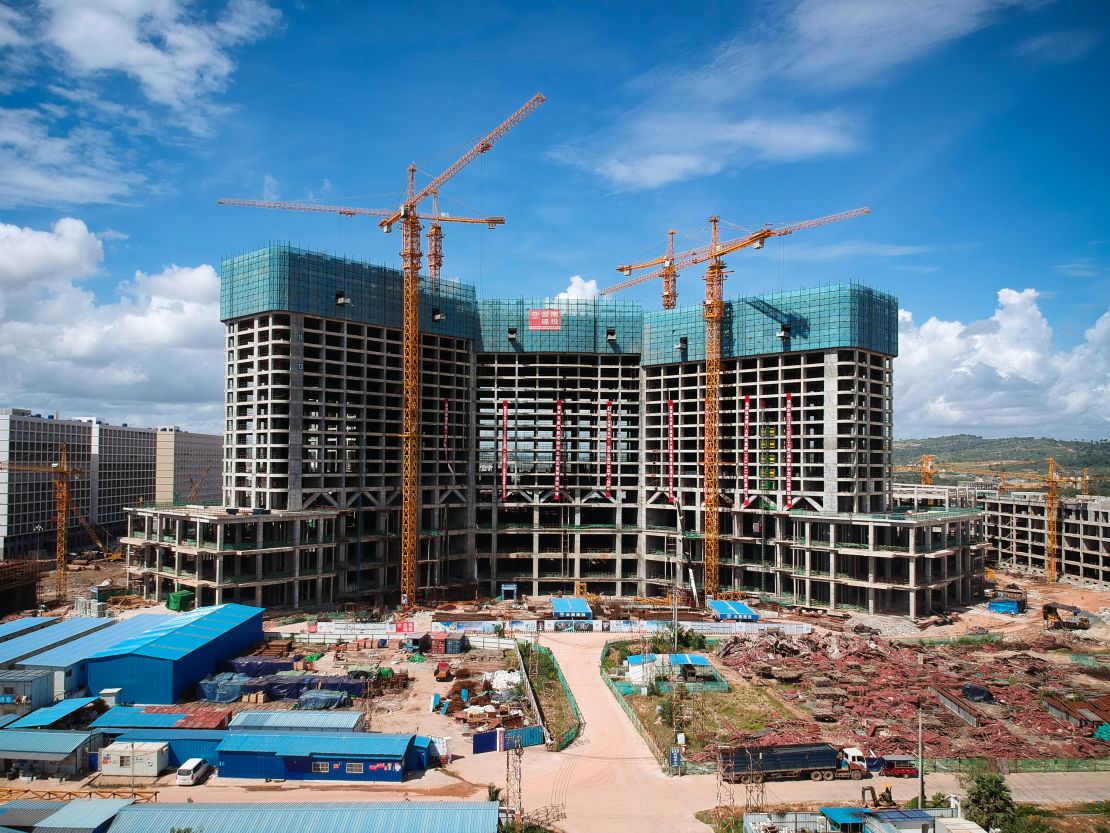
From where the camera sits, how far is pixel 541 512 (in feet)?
406

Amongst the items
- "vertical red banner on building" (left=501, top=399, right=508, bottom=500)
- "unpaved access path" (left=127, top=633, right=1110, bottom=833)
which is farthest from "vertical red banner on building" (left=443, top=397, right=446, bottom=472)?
"unpaved access path" (left=127, top=633, right=1110, bottom=833)

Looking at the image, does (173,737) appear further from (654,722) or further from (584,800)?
(654,722)

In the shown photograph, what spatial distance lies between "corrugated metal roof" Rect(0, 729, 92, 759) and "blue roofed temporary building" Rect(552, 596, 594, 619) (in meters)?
53.8

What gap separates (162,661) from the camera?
197 feet

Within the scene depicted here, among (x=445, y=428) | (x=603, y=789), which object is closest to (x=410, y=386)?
(x=445, y=428)

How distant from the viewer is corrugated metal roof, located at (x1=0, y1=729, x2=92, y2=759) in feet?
155

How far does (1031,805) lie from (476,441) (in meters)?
87.9

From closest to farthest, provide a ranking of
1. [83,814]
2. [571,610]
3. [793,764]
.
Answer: [83,814], [793,764], [571,610]

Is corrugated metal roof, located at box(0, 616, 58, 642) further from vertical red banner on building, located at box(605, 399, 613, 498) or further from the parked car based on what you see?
the parked car

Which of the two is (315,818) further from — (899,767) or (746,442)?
(746,442)

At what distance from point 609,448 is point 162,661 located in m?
73.2

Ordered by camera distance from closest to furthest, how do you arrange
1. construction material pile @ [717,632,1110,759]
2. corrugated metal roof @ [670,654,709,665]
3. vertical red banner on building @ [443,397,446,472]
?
construction material pile @ [717,632,1110,759]
corrugated metal roof @ [670,654,709,665]
vertical red banner on building @ [443,397,446,472]

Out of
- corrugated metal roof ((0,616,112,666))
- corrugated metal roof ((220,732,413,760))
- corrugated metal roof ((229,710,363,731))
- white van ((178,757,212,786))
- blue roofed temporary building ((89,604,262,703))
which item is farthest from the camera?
corrugated metal roof ((0,616,112,666))

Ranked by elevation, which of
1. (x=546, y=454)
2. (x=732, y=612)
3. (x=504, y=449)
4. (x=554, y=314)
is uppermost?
(x=554, y=314)
